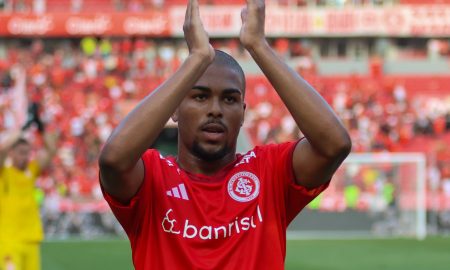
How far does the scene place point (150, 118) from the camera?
2922 mm

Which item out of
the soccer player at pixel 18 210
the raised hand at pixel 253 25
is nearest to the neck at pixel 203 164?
the raised hand at pixel 253 25

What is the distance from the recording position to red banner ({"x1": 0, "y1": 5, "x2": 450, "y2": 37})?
115 feet

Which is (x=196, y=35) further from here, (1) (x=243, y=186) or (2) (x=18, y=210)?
(2) (x=18, y=210)

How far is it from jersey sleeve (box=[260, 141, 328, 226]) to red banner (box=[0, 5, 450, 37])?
32.1 metres

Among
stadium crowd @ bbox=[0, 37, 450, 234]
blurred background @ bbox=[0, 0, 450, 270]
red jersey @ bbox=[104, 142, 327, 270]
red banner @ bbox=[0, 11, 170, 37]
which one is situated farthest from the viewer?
red banner @ bbox=[0, 11, 170, 37]

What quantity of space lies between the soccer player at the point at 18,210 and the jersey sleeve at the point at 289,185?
5265 millimetres

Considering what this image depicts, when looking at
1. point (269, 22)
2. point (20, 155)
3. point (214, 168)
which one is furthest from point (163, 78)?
point (214, 168)

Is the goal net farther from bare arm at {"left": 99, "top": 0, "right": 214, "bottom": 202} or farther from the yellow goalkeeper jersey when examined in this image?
bare arm at {"left": 99, "top": 0, "right": 214, "bottom": 202}

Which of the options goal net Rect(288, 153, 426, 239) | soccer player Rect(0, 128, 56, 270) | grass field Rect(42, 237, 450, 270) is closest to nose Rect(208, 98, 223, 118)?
soccer player Rect(0, 128, 56, 270)

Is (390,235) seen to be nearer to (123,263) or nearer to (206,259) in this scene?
(123,263)

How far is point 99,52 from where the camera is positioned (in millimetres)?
34594

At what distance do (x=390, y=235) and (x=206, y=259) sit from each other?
18574 mm

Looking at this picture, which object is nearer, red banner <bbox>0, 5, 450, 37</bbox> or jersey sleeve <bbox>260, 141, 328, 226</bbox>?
jersey sleeve <bbox>260, 141, 328, 226</bbox>

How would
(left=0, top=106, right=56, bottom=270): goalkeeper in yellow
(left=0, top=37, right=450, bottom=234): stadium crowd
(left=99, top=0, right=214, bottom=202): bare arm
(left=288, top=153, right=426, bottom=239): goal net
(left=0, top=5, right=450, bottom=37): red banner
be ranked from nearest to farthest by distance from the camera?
(left=99, top=0, right=214, bottom=202): bare arm → (left=0, top=106, right=56, bottom=270): goalkeeper in yellow → (left=288, top=153, right=426, bottom=239): goal net → (left=0, top=37, right=450, bottom=234): stadium crowd → (left=0, top=5, right=450, bottom=37): red banner
